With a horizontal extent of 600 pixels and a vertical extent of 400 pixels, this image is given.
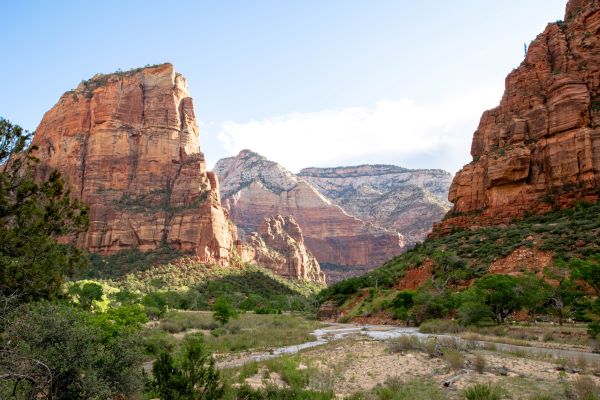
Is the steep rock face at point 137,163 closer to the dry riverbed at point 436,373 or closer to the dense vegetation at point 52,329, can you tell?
the dry riverbed at point 436,373

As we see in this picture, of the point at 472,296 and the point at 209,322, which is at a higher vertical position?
the point at 472,296

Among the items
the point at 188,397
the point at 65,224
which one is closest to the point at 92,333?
the point at 188,397

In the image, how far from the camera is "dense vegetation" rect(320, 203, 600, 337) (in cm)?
3238

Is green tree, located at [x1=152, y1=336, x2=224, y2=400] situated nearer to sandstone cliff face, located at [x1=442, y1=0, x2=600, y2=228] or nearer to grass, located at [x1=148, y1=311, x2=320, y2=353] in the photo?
grass, located at [x1=148, y1=311, x2=320, y2=353]

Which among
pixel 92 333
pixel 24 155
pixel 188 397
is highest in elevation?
pixel 24 155

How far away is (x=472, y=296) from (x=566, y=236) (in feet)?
47.3

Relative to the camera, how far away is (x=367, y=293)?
57750 mm

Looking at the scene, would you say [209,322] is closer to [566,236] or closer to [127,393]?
[127,393]

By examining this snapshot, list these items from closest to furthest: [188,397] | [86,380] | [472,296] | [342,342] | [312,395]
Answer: [188,397], [86,380], [312,395], [342,342], [472,296]

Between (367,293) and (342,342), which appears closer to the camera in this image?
(342,342)

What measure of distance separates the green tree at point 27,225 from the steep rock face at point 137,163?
84476 mm

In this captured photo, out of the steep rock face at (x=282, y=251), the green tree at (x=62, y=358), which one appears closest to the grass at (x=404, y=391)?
the green tree at (x=62, y=358)

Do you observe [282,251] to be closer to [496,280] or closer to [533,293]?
[496,280]

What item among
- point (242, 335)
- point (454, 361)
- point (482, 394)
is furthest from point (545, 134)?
point (482, 394)
